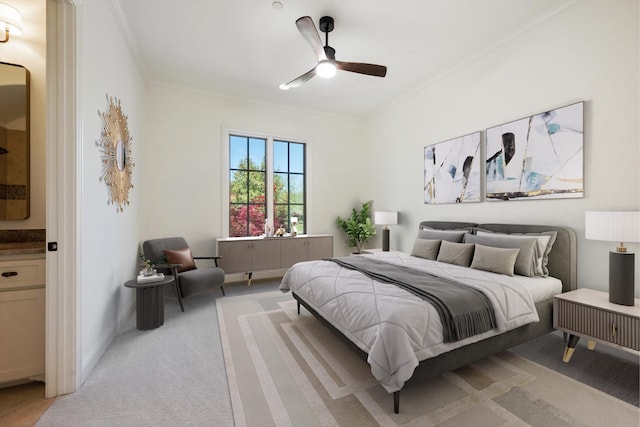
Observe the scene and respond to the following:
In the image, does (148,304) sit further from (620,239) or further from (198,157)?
(620,239)

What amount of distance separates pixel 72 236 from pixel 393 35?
3.64 meters

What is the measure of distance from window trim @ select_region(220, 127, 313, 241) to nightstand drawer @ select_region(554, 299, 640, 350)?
3861 millimetres

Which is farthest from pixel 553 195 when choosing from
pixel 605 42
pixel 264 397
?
pixel 264 397

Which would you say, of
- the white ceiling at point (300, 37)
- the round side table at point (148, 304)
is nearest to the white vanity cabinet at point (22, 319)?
the round side table at point (148, 304)

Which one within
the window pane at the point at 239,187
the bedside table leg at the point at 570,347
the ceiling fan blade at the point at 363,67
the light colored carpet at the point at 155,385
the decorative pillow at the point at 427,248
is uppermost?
the ceiling fan blade at the point at 363,67

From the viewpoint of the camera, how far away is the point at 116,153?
2.78 m

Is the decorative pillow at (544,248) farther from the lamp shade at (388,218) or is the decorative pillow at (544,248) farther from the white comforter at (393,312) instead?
the lamp shade at (388,218)

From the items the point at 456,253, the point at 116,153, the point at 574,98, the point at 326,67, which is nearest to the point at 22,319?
the point at 116,153

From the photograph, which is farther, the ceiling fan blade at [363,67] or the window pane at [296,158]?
the window pane at [296,158]

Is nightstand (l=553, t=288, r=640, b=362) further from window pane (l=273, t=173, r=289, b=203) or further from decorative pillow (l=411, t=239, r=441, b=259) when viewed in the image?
window pane (l=273, t=173, r=289, b=203)

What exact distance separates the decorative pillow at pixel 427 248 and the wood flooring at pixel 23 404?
3.70 meters

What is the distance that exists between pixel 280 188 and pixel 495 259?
3693mm

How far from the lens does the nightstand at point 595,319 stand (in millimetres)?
1915

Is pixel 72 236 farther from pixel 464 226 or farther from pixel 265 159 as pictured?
pixel 464 226
